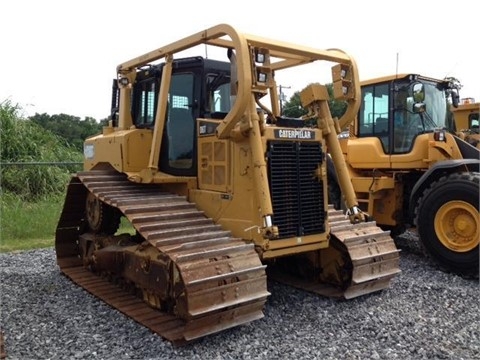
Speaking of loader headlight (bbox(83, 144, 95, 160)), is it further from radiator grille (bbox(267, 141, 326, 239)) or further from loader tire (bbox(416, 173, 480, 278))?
loader tire (bbox(416, 173, 480, 278))

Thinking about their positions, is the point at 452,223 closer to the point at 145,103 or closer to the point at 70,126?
the point at 145,103

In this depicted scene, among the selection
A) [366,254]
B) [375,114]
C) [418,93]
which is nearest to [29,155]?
[375,114]

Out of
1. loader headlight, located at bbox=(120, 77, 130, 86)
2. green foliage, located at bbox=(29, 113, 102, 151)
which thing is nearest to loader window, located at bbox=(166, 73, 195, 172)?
loader headlight, located at bbox=(120, 77, 130, 86)

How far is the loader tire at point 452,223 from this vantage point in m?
6.23

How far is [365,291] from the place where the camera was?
5.30m

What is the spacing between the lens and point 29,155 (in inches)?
514

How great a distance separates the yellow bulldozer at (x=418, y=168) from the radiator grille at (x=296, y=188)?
220 centimetres

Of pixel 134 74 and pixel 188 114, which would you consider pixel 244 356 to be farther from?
pixel 134 74

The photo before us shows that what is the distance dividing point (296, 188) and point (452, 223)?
2.83 metres

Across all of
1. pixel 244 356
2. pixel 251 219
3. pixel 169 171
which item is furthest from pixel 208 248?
pixel 169 171

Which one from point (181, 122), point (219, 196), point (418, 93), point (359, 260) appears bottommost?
point (359, 260)

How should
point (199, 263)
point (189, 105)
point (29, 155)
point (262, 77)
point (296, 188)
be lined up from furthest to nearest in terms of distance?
point (29, 155) < point (189, 105) < point (296, 188) < point (262, 77) < point (199, 263)

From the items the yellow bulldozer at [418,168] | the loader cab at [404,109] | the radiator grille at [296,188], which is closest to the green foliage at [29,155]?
the yellow bulldozer at [418,168]

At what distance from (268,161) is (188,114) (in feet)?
4.08
